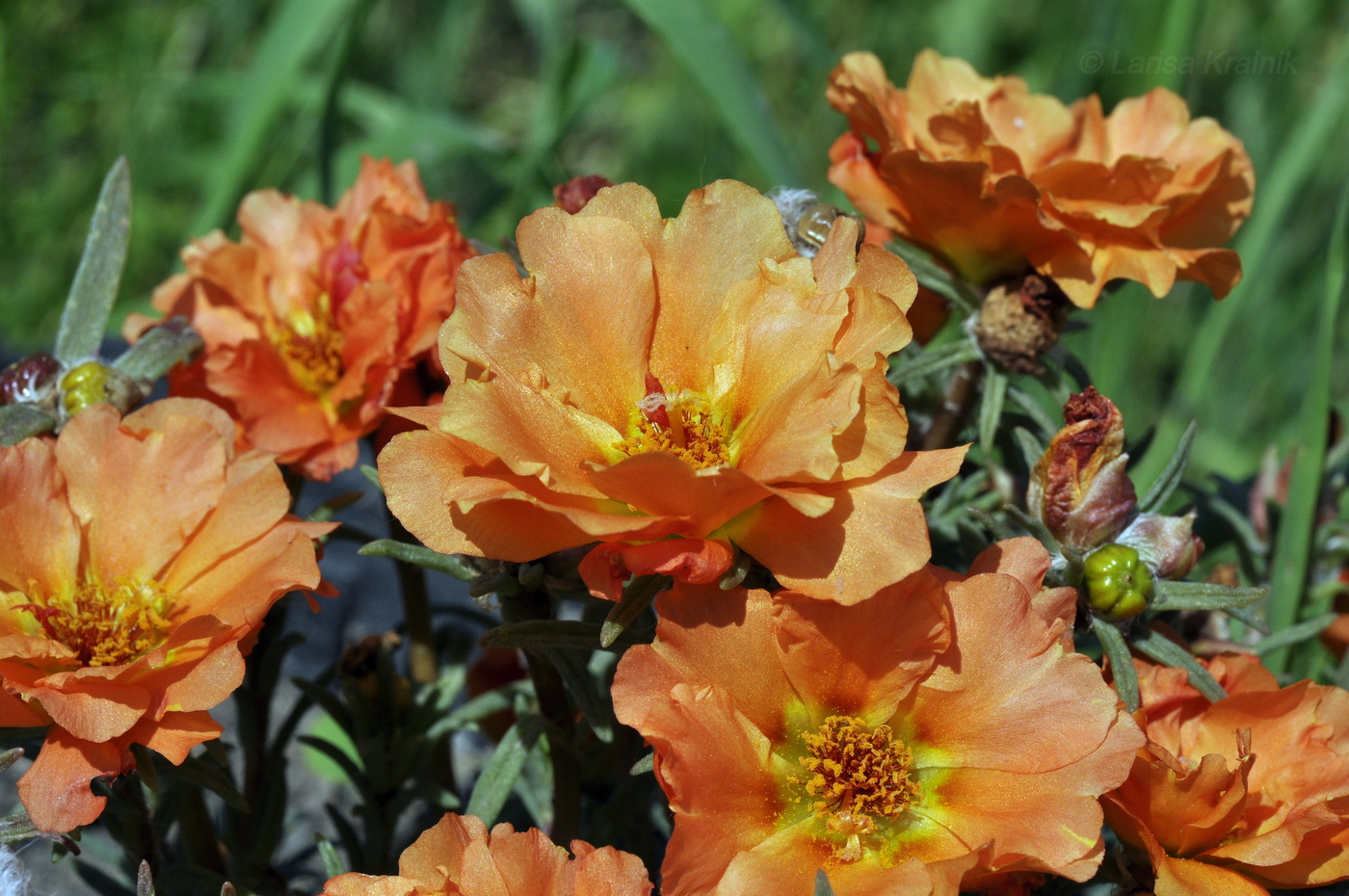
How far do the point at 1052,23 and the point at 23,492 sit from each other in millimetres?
3385

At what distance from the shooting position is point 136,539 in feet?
3.97

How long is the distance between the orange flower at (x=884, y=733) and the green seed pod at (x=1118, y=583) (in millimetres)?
120

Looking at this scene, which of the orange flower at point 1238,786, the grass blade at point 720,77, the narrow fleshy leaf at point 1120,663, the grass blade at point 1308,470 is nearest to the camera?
the orange flower at point 1238,786

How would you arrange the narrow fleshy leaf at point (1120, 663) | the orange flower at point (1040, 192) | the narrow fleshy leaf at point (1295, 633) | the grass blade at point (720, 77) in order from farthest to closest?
1. the grass blade at point (720, 77)
2. the narrow fleshy leaf at point (1295, 633)
3. the orange flower at point (1040, 192)
4. the narrow fleshy leaf at point (1120, 663)

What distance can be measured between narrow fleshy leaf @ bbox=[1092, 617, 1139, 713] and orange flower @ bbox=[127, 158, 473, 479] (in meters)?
0.74

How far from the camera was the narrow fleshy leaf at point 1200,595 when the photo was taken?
113 centimetres

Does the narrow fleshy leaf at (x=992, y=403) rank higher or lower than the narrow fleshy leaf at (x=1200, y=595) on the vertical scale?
higher

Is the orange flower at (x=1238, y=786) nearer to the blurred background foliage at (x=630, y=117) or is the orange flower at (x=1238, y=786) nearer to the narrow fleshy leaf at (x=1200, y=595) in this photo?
the narrow fleshy leaf at (x=1200, y=595)

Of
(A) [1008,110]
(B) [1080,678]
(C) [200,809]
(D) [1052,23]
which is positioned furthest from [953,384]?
(D) [1052,23]

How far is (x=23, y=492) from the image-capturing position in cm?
116

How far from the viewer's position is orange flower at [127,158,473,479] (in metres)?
1.37

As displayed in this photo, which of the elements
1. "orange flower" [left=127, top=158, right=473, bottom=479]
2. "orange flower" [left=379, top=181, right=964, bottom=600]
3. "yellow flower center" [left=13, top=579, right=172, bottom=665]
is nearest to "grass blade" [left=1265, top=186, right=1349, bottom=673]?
"orange flower" [left=379, top=181, right=964, bottom=600]

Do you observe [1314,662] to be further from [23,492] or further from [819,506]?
[23,492]

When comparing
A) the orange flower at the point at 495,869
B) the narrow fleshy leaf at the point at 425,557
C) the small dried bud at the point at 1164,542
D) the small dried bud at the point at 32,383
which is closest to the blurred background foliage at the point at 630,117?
the small dried bud at the point at 1164,542
